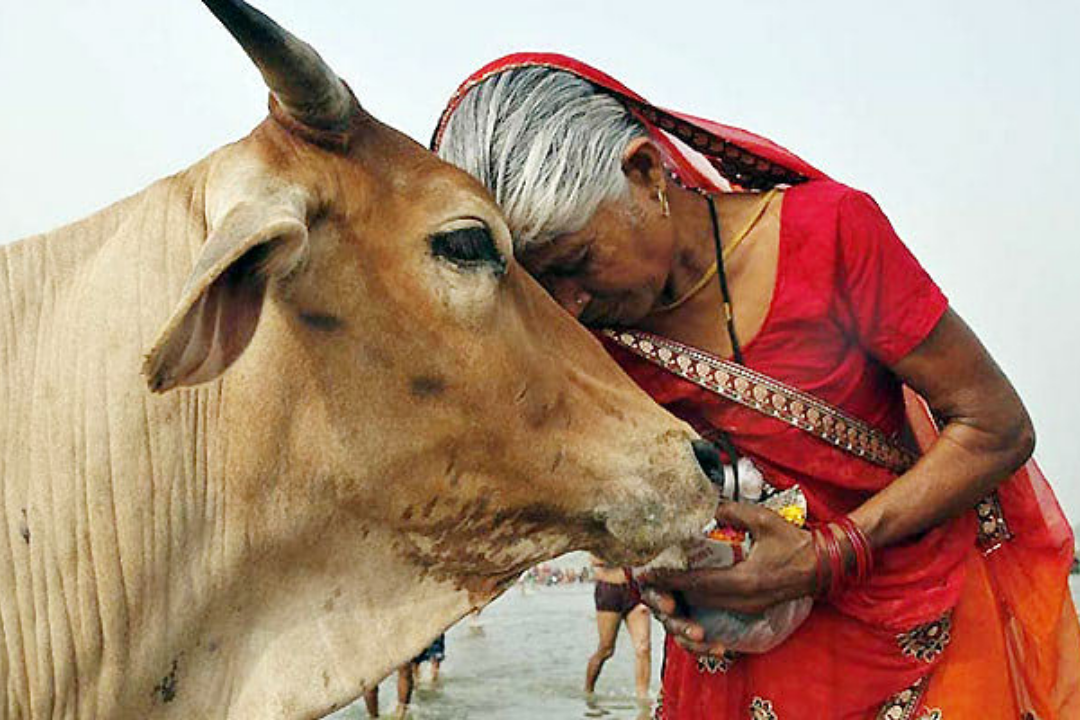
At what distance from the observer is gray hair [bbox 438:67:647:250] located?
2.91 metres

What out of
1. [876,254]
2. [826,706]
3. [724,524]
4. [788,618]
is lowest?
[826,706]

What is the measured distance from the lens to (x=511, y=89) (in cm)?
300

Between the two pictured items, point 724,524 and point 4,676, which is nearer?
point 4,676

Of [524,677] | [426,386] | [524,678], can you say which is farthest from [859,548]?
[524,677]

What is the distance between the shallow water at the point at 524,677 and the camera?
11523 millimetres

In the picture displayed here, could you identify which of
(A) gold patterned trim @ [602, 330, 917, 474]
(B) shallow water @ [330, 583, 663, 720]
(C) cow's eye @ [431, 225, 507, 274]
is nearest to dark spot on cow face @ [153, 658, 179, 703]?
(C) cow's eye @ [431, 225, 507, 274]

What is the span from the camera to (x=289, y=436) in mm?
2400

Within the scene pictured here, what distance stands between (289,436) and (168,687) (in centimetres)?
48

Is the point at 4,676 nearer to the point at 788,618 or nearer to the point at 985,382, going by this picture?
the point at 788,618

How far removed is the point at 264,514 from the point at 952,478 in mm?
1468

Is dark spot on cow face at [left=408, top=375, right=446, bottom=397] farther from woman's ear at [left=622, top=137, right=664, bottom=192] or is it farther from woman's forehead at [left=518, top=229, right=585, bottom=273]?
woman's ear at [left=622, top=137, right=664, bottom=192]

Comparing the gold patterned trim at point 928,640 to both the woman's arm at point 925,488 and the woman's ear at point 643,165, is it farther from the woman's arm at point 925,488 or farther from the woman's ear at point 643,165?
the woman's ear at point 643,165

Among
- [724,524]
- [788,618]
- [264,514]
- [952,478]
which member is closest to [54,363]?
[264,514]

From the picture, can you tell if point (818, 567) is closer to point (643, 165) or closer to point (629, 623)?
point (643, 165)
